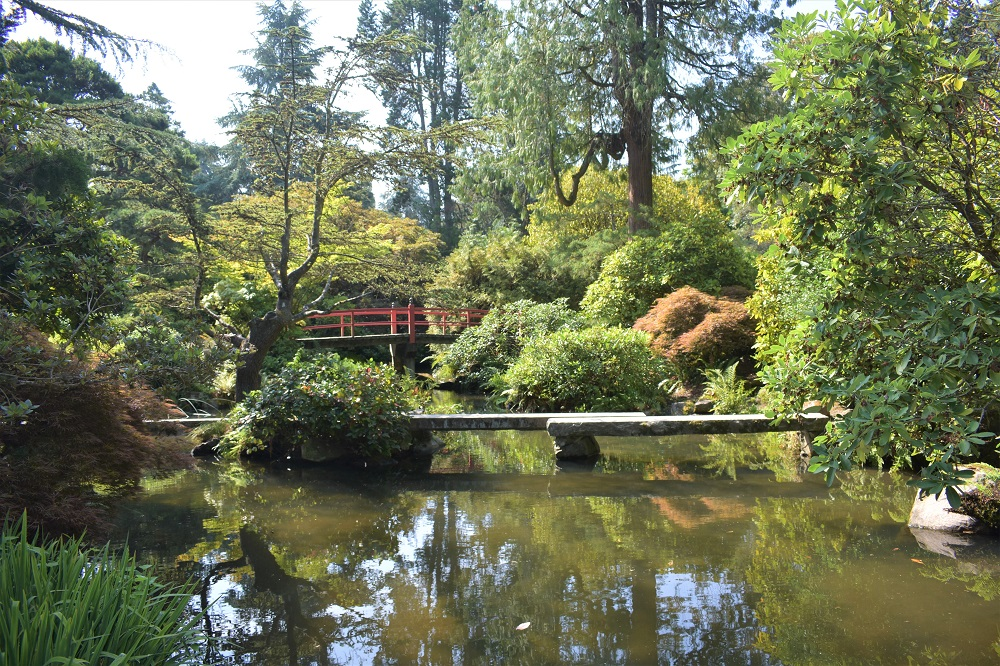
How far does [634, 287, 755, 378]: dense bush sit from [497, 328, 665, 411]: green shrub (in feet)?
2.93

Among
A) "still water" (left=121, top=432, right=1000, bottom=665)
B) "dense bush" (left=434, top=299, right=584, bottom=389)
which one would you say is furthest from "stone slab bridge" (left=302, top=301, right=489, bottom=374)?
"still water" (left=121, top=432, right=1000, bottom=665)

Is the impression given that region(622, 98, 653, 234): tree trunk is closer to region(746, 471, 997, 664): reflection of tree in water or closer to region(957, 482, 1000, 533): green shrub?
region(746, 471, 997, 664): reflection of tree in water

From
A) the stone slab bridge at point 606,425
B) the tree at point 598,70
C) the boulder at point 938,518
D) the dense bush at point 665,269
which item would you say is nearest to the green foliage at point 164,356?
the stone slab bridge at point 606,425

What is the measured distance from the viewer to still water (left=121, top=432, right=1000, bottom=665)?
3.54 m

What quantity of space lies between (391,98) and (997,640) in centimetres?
3442

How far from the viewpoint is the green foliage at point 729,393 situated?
10.0m

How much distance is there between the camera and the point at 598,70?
16.1m

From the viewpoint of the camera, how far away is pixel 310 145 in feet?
33.7

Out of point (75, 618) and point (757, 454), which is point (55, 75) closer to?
point (757, 454)

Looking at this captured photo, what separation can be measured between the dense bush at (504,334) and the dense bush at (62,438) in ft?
28.1

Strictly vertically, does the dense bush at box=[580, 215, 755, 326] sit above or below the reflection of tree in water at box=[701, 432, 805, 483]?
above

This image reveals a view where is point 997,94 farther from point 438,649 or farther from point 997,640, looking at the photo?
point 438,649

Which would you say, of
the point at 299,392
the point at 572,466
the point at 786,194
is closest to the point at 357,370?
the point at 299,392

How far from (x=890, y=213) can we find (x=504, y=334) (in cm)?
1112
